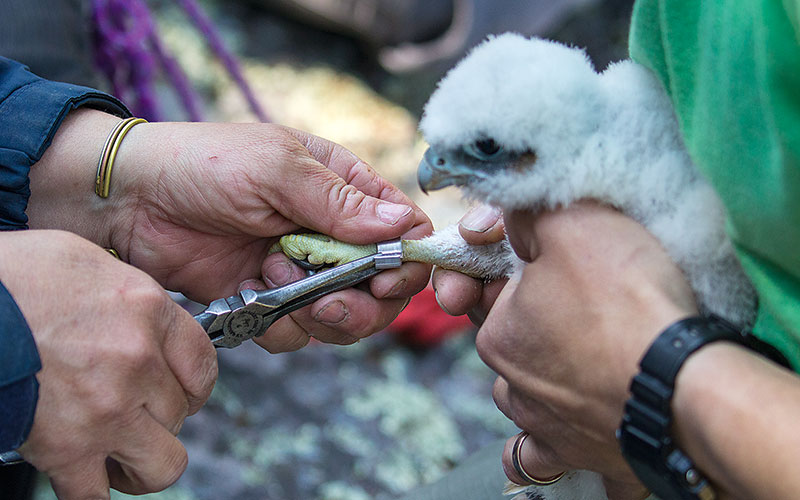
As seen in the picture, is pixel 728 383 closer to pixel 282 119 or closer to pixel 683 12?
pixel 683 12

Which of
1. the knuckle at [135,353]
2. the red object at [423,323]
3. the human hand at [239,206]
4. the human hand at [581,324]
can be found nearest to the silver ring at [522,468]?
the human hand at [581,324]

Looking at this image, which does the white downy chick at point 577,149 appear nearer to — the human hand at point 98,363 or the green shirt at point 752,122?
the green shirt at point 752,122

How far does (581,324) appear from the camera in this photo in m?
0.88

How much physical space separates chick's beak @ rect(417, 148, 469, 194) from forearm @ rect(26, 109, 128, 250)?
0.68m

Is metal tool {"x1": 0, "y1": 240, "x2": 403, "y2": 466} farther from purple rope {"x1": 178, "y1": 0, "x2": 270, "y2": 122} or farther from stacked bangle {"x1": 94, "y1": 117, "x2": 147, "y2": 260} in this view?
purple rope {"x1": 178, "y1": 0, "x2": 270, "y2": 122}

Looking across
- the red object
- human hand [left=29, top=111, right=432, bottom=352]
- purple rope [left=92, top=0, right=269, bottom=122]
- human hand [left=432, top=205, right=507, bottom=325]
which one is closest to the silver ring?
human hand [left=432, top=205, right=507, bottom=325]

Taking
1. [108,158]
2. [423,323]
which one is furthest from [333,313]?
[423,323]

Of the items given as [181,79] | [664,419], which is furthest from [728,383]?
[181,79]

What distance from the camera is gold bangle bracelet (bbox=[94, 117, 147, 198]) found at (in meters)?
1.31

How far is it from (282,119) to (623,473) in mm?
2854

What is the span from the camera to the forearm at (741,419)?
28.0 inches

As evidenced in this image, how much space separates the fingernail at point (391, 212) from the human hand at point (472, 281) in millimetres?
118

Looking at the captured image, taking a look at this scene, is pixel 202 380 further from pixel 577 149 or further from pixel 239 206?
pixel 577 149

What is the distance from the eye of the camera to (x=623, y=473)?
38.1 inches
